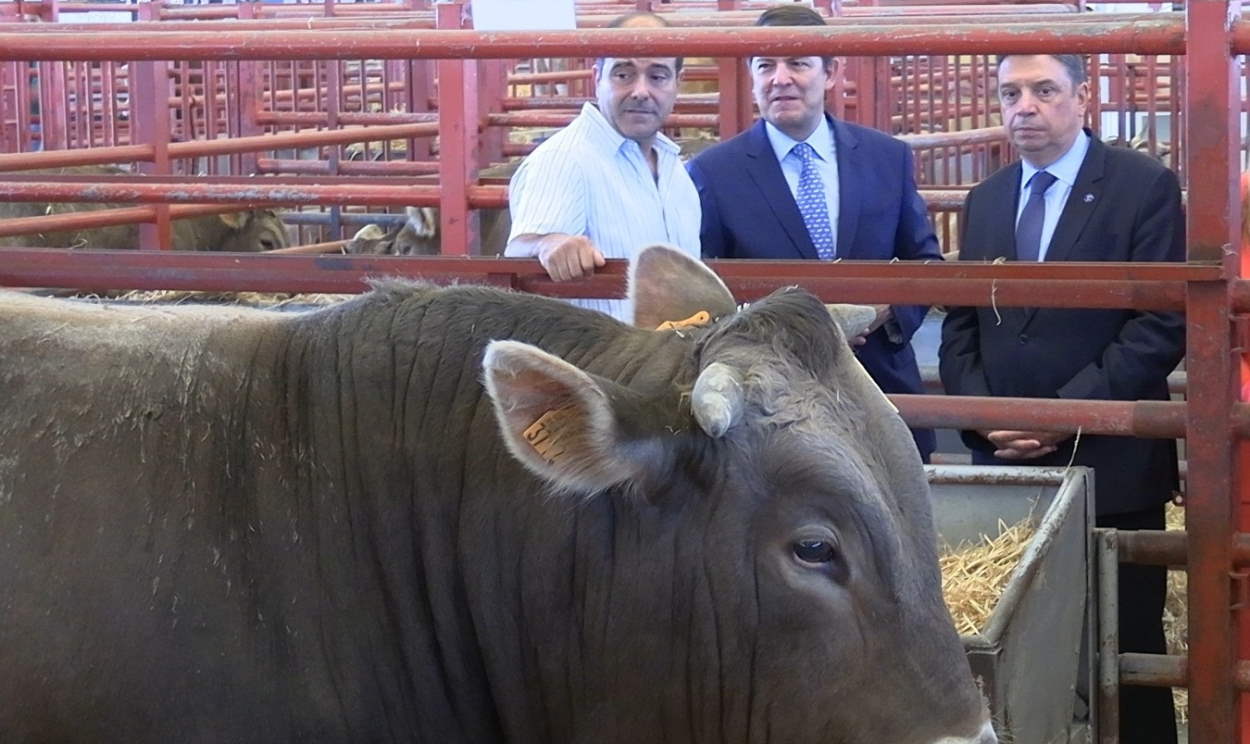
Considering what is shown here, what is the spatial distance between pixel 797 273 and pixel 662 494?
1.46 m

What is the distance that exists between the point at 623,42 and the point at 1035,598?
1.47 meters

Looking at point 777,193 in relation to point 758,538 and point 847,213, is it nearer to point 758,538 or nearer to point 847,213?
point 847,213

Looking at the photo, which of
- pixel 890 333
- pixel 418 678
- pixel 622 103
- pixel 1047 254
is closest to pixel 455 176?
pixel 622 103

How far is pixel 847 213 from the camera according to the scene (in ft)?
14.7

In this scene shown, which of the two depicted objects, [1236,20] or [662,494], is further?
[1236,20]

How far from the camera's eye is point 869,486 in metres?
2.49

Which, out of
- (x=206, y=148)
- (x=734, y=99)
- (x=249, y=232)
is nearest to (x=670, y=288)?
(x=734, y=99)

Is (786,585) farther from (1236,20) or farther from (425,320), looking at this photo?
(1236,20)

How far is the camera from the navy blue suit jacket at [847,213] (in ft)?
14.5

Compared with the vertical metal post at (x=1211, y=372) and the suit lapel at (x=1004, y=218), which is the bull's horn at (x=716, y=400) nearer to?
the vertical metal post at (x=1211, y=372)

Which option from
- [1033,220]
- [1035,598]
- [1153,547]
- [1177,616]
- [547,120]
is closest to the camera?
[1035,598]

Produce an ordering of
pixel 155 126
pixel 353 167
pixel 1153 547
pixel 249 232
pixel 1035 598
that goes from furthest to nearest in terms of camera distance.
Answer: pixel 249 232
pixel 353 167
pixel 155 126
pixel 1153 547
pixel 1035 598

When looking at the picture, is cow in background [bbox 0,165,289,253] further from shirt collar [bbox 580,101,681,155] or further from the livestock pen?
shirt collar [bbox 580,101,681,155]

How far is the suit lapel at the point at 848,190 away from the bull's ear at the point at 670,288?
1509 mm
